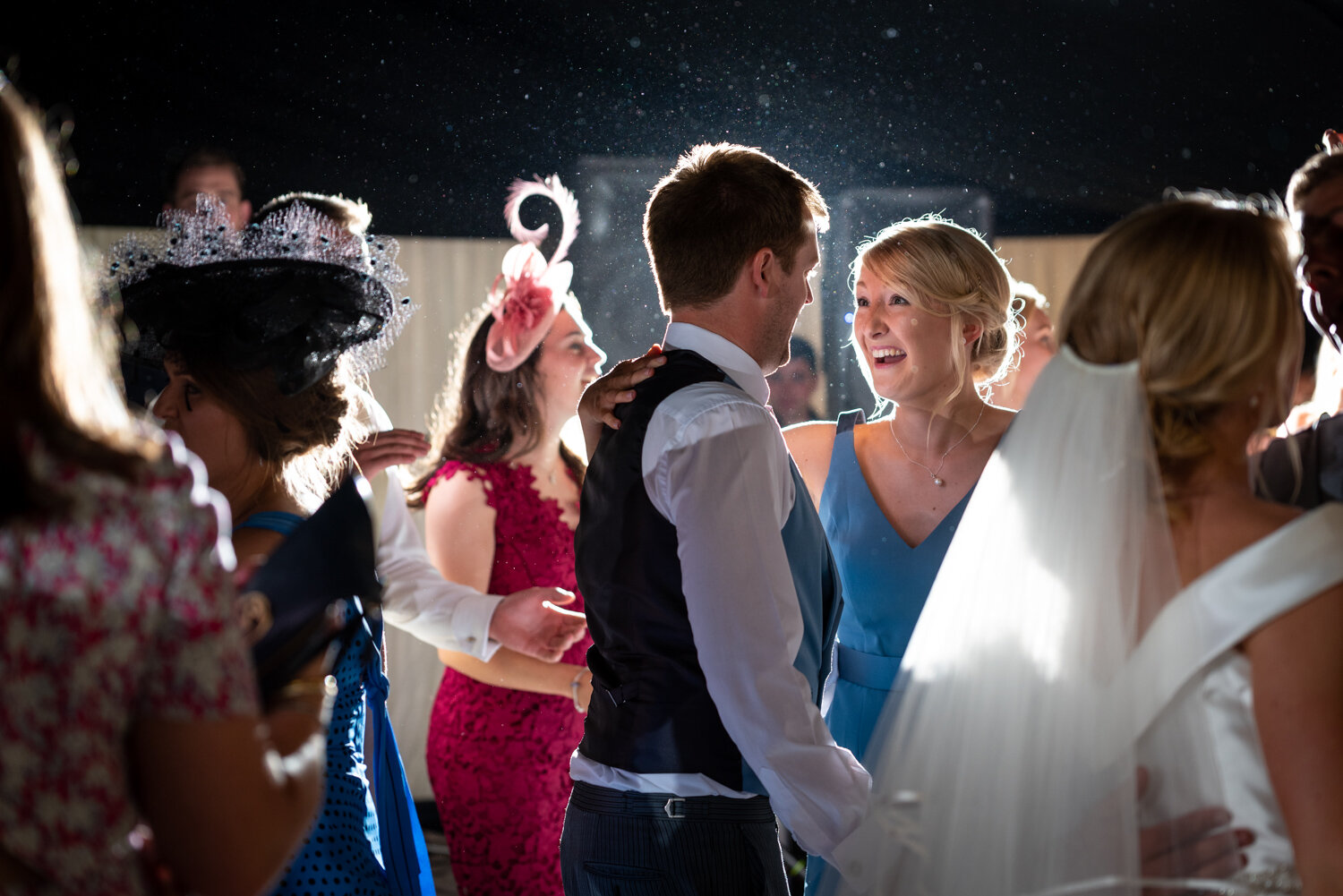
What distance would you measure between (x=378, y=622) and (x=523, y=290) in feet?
3.87

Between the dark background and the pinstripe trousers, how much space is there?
2.23 m

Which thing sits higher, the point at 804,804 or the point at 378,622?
the point at 378,622

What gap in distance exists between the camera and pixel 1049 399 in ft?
3.38

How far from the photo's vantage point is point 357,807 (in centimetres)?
131

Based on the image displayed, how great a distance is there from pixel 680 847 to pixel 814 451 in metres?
0.99

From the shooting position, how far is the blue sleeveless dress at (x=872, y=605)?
5.86 feet

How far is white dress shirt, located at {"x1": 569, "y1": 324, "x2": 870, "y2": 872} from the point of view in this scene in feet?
3.91

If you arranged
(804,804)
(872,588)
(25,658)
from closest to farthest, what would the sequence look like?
(25,658)
(804,804)
(872,588)

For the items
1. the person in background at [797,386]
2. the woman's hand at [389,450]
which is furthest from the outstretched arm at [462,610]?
the person in background at [797,386]

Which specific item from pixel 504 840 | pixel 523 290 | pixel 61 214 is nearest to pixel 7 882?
pixel 61 214

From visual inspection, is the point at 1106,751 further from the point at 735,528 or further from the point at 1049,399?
the point at 735,528

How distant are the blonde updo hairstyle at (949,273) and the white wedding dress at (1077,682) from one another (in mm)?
807

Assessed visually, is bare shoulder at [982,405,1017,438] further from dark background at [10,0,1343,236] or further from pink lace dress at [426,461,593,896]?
dark background at [10,0,1343,236]

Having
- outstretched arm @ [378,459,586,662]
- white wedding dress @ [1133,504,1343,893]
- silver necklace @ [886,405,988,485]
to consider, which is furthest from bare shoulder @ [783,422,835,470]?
white wedding dress @ [1133,504,1343,893]
